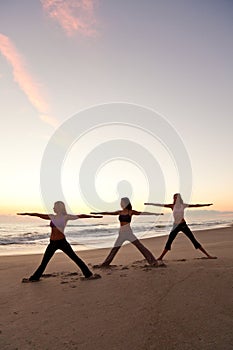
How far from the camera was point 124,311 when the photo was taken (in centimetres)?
658

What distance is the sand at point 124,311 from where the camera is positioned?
534 centimetres

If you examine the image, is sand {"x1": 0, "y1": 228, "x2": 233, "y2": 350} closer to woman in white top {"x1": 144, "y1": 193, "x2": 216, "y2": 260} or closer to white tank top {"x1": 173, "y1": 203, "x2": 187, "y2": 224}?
woman in white top {"x1": 144, "y1": 193, "x2": 216, "y2": 260}

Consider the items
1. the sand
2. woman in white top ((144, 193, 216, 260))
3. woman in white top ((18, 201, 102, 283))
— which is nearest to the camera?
the sand

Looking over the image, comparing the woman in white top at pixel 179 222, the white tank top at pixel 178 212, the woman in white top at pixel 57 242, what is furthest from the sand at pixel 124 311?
the white tank top at pixel 178 212

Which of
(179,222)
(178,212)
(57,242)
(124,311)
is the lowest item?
(124,311)

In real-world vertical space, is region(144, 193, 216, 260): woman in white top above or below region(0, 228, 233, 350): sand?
above

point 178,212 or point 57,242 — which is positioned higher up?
point 178,212

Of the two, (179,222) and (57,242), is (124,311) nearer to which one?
(57,242)

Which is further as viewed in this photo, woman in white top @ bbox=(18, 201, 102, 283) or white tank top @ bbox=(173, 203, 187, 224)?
white tank top @ bbox=(173, 203, 187, 224)

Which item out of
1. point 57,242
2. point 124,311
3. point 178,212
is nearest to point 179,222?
point 178,212

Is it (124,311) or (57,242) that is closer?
(124,311)

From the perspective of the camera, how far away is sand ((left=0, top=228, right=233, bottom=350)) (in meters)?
5.34

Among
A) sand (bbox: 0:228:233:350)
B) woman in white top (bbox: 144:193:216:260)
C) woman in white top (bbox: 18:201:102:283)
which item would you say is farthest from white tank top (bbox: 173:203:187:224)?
woman in white top (bbox: 18:201:102:283)

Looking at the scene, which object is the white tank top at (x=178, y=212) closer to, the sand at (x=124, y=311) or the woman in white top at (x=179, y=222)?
the woman in white top at (x=179, y=222)
